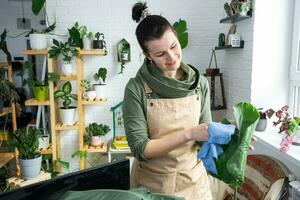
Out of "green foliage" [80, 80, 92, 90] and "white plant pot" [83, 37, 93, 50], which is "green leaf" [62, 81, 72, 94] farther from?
"white plant pot" [83, 37, 93, 50]

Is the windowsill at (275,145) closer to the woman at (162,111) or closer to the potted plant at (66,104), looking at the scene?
the woman at (162,111)

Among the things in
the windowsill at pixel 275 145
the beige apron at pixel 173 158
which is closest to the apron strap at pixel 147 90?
the beige apron at pixel 173 158

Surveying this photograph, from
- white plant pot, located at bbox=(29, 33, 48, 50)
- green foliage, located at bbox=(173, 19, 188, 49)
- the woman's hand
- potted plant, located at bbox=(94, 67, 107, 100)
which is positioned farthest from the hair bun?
the woman's hand

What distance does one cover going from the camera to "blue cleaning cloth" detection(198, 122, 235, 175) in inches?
31.5

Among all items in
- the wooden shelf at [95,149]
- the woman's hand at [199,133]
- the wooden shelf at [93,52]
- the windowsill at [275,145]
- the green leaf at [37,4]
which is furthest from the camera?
the wooden shelf at [95,149]

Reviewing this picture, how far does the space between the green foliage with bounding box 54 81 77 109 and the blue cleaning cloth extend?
2.27m

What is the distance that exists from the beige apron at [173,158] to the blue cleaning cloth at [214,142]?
0.86ft

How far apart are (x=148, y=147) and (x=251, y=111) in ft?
1.30

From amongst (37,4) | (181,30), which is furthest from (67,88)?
(181,30)

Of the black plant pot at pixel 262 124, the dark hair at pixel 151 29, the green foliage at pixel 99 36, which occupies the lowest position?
the black plant pot at pixel 262 124

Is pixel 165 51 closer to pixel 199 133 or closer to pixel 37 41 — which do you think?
pixel 199 133

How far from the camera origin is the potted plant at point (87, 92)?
291cm

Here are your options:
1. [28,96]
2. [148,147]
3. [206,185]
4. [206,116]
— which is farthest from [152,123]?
[28,96]

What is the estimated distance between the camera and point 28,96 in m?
5.17
